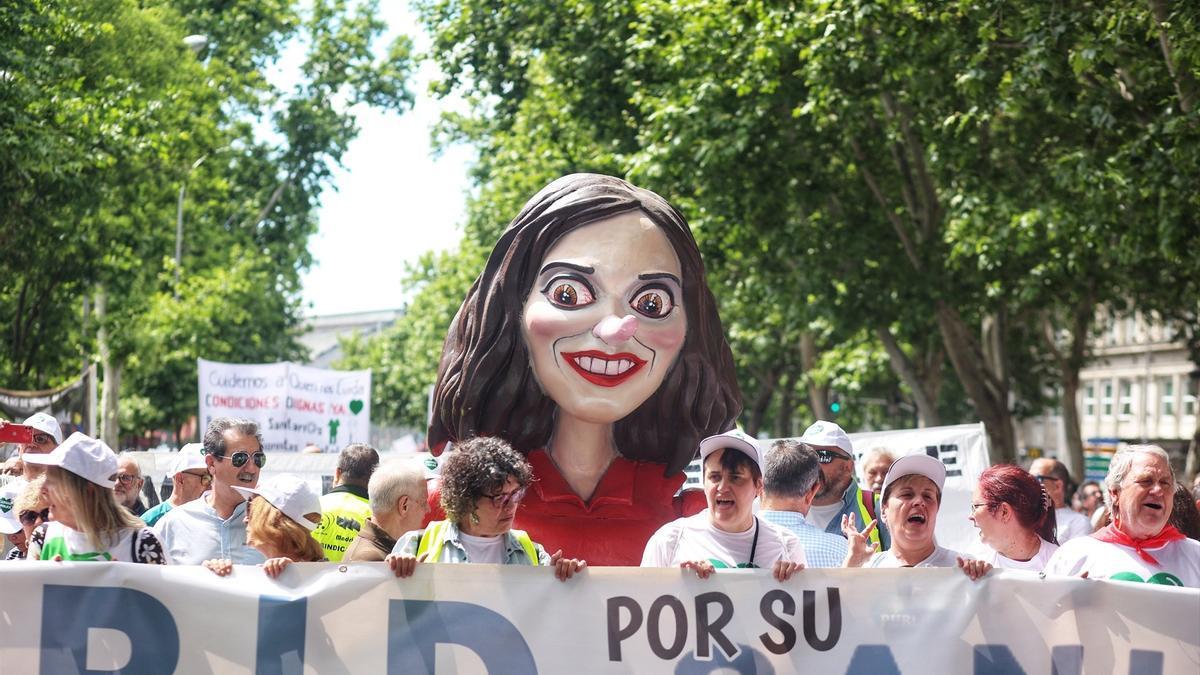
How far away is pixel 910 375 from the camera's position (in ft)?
72.0

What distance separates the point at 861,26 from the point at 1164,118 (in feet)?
11.3

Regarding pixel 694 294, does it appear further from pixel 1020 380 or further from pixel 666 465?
pixel 1020 380

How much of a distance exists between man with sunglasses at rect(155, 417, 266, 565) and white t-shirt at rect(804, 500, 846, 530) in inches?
101

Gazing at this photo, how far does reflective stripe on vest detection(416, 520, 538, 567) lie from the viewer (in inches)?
212

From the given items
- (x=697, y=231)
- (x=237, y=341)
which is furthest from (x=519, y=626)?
(x=237, y=341)

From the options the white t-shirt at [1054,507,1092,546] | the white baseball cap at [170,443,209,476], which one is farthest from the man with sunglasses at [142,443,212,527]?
the white t-shirt at [1054,507,1092,546]

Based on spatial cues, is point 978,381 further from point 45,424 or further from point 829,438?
point 45,424

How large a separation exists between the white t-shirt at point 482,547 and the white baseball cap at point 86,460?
4.00 feet

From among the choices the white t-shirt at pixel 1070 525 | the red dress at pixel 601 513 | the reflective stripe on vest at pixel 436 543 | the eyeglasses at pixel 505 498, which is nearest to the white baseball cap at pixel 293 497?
the reflective stripe on vest at pixel 436 543

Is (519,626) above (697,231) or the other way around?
the other way around

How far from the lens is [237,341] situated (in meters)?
32.5

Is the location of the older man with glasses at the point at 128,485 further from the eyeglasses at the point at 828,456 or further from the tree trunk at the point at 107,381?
the tree trunk at the point at 107,381

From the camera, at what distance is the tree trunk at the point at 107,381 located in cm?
2430

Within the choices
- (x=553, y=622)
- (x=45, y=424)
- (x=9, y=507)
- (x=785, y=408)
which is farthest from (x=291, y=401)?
(x=785, y=408)
